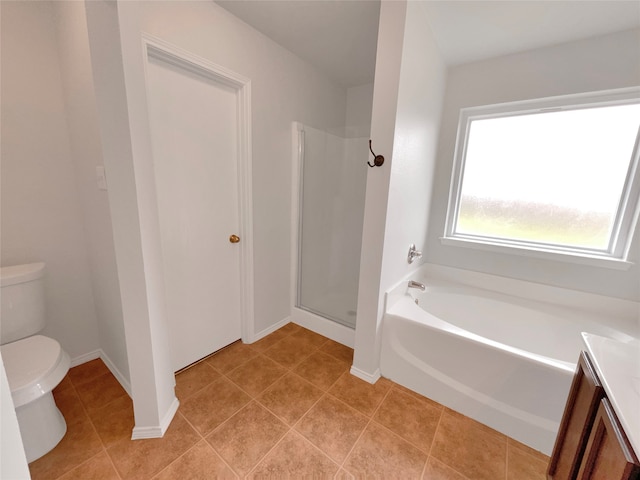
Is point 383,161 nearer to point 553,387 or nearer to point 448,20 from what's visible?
point 448,20

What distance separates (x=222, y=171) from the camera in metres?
1.75

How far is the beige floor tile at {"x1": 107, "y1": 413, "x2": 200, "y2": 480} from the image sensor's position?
115 centimetres

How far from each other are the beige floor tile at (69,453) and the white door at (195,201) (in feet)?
1.63

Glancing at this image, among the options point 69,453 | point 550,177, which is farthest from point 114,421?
point 550,177

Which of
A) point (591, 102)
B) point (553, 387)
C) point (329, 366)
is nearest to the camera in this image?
point (553, 387)

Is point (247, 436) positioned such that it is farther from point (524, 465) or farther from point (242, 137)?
point (242, 137)

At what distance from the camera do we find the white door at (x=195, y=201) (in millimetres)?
1449

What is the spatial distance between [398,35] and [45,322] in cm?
259

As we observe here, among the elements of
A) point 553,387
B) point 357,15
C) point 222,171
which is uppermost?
point 357,15

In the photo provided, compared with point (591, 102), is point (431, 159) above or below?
below

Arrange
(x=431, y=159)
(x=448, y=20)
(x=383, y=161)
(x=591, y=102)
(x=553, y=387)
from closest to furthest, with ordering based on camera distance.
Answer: (x=553, y=387)
(x=383, y=161)
(x=448, y=20)
(x=591, y=102)
(x=431, y=159)

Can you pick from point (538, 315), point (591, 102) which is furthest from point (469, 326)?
point (591, 102)

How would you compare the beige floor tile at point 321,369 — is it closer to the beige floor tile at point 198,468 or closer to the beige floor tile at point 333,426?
the beige floor tile at point 333,426

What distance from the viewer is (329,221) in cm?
268
